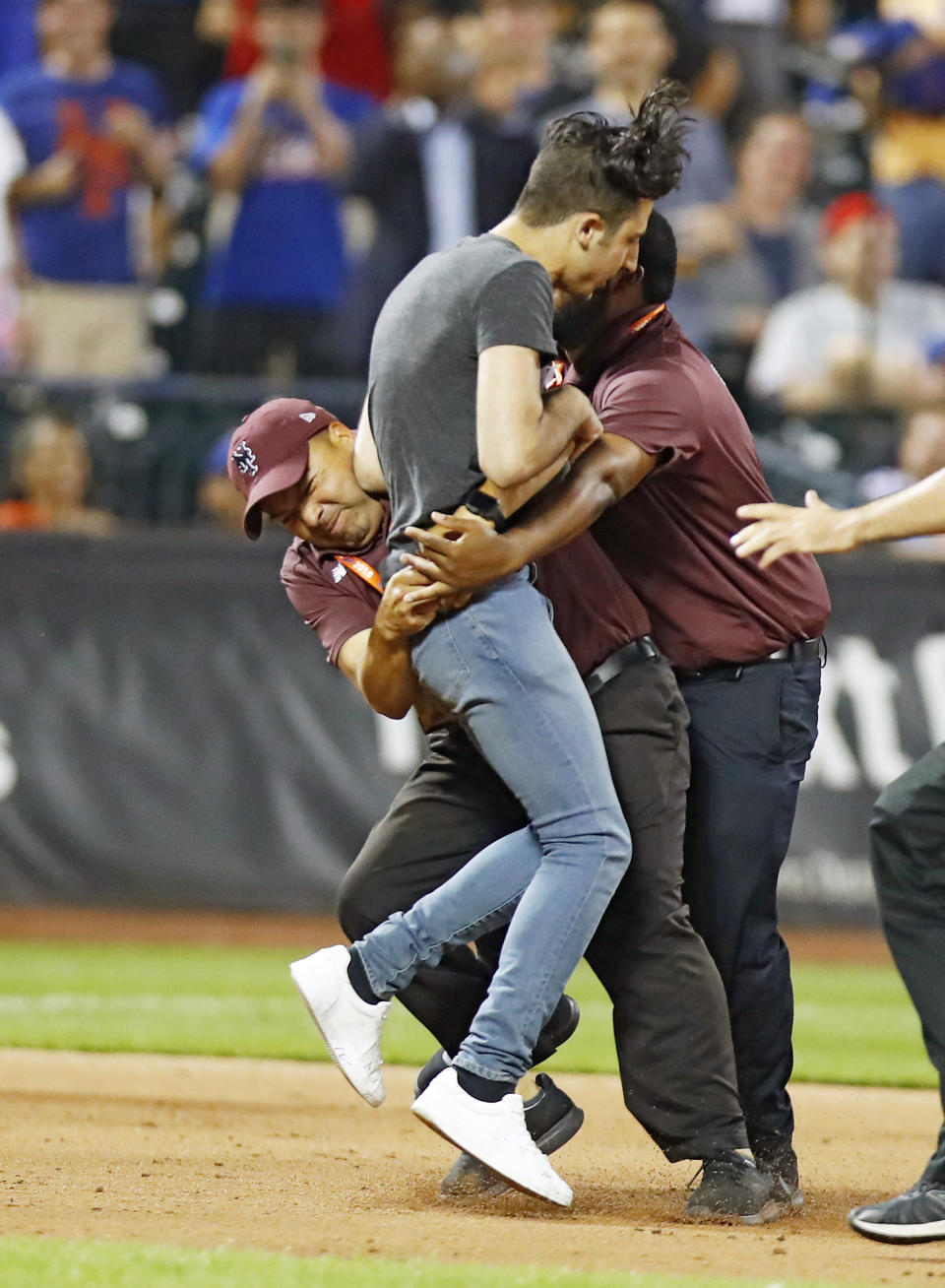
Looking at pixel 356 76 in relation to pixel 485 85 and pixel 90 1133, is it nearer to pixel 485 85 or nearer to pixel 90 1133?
pixel 485 85

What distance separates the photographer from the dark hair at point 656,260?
4676 millimetres

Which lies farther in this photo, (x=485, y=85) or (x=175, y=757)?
(x=485, y=85)

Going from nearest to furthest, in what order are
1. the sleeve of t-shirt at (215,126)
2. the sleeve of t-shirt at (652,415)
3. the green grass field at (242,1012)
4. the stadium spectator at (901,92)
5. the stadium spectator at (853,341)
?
the sleeve of t-shirt at (652,415)
the green grass field at (242,1012)
the stadium spectator at (853,341)
the sleeve of t-shirt at (215,126)
the stadium spectator at (901,92)

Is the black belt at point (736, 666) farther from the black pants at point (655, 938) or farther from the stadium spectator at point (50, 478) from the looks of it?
the stadium spectator at point (50, 478)

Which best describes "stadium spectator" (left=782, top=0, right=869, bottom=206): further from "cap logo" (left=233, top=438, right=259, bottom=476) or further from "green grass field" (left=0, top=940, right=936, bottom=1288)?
"cap logo" (left=233, top=438, right=259, bottom=476)

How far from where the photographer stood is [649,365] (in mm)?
4609

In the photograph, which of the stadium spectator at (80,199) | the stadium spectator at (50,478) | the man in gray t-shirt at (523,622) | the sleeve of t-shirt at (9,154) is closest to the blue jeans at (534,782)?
the man in gray t-shirt at (523,622)

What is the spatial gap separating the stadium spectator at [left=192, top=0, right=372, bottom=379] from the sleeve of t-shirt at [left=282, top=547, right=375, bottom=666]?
23.4 feet

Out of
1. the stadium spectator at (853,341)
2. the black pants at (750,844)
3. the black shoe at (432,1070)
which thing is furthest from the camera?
the stadium spectator at (853,341)

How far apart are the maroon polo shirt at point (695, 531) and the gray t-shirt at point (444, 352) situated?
45 centimetres

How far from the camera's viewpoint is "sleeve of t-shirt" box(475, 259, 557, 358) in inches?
162

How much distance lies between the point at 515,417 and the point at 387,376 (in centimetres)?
41

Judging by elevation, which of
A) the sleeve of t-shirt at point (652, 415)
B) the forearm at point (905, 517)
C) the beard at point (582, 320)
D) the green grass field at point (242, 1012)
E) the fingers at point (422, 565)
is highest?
the beard at point (582, 320)

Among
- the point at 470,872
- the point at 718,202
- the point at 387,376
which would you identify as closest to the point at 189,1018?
the point at 470,872
